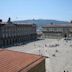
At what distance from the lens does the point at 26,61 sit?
1305cm

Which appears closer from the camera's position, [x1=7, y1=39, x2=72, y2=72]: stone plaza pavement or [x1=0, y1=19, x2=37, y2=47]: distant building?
[x1=7, y1=39, x2=72, y2=72]: stone plaza pavement

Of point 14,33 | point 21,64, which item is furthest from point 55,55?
point 14,33

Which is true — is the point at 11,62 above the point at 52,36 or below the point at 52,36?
above

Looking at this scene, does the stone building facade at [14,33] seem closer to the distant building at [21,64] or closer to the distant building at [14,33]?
the distant building at [14,33]

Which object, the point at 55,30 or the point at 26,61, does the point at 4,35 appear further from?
the point at 26,61

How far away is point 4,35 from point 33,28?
2932 centimetres

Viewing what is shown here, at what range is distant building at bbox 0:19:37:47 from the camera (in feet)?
197

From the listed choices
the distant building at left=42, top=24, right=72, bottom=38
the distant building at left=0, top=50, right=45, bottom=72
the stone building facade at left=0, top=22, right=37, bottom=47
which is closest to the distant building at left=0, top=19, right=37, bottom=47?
the stone building facade at left=0, top=22, right=37, bottom=47

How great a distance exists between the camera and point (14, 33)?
223 ft

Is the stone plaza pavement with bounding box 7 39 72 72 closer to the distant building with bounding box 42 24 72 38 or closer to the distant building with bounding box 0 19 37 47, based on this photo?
the distant building with bounding box 0 19 37 47

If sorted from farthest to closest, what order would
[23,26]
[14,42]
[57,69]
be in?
1. [23,26]
2. [14,42]
3. [57,69]

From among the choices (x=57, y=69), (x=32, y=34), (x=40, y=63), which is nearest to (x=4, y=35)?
(x=32, y=34)

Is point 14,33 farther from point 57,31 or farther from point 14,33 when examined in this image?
point 57,31

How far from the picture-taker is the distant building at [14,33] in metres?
60.0
